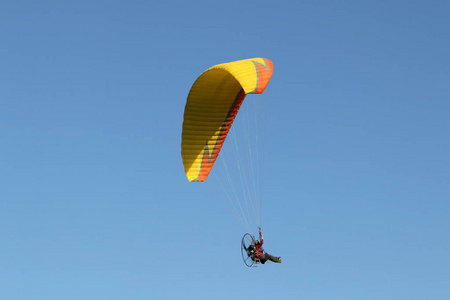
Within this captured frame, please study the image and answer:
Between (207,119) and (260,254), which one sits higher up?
(207,119)

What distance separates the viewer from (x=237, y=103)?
159 feet

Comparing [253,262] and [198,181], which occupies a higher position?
[198,181]

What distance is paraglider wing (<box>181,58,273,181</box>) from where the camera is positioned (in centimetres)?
4750

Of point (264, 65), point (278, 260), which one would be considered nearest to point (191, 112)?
point (264, 65)

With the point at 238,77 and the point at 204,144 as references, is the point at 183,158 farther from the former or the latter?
the point at 238,77

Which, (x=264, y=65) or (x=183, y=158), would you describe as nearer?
(x=264, y=65)

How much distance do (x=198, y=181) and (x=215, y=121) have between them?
2583 millimetres

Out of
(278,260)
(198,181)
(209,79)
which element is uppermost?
(209,79)

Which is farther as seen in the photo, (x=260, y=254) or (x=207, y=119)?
(x=207, y=119)

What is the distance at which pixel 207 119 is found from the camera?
48219mm

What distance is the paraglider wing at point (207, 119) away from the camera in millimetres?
47500

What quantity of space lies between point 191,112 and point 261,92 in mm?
5612

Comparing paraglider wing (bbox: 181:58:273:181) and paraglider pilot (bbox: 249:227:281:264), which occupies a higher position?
paraglider wing (bbox: 181:58:273:181)

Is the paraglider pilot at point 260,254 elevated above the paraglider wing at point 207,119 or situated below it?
below
